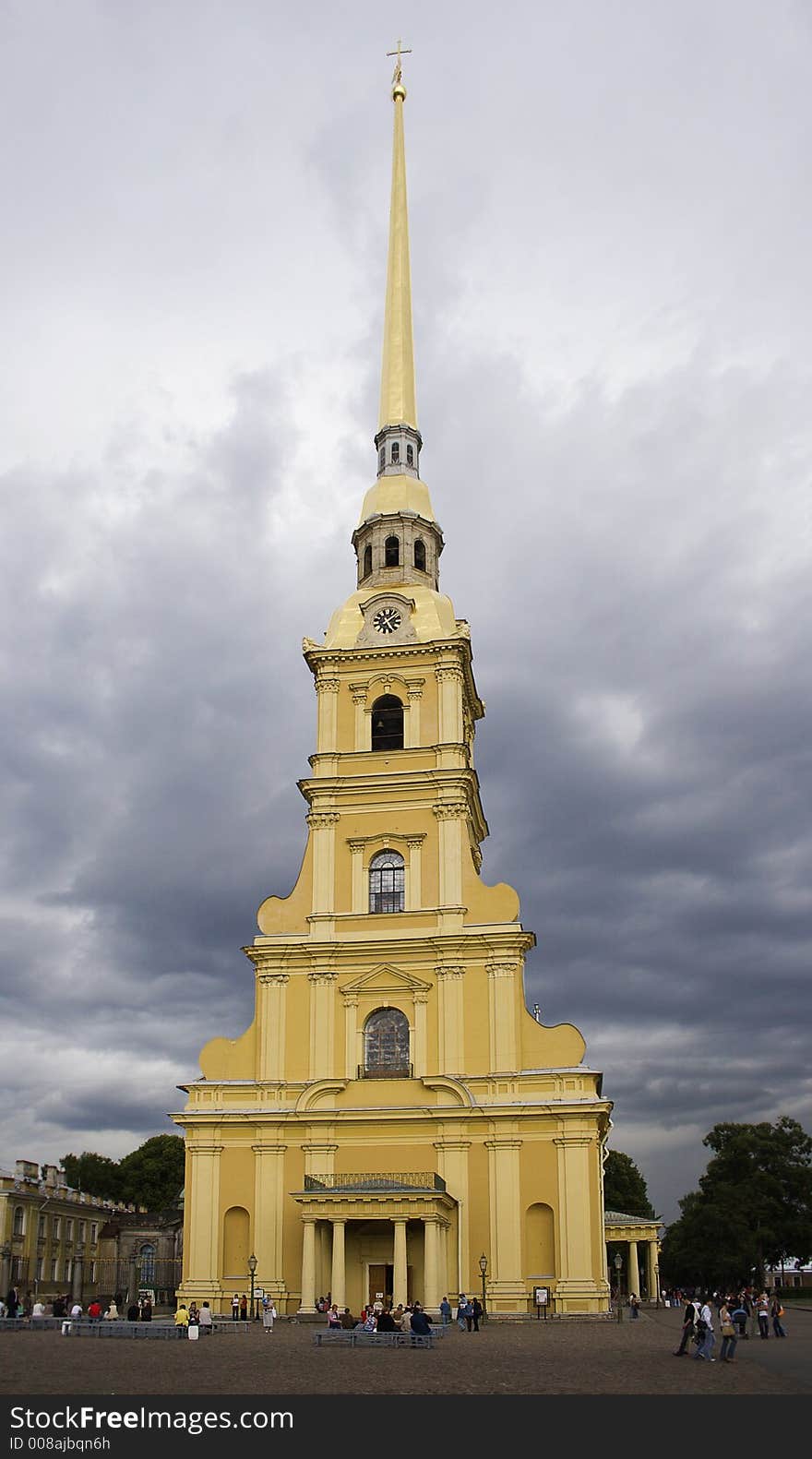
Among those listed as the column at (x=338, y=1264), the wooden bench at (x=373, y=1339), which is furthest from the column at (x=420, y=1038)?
the wooden bench at (x=373, y=1339)

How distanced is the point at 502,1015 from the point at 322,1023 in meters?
6.78

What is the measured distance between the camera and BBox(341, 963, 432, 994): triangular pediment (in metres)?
48.4

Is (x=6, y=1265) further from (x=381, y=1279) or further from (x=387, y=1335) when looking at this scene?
(x=387, y=1335)

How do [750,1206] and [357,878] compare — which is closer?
[357,878]

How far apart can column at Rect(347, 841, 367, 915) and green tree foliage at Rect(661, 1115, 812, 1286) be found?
43.4 meters

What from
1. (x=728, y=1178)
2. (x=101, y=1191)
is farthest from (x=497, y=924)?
(x=101, y=1191)

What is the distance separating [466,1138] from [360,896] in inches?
397

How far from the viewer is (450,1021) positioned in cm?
4744

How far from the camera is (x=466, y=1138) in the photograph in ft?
150

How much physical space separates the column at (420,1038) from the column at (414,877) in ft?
11.5

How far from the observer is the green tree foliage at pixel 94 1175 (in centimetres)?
10219

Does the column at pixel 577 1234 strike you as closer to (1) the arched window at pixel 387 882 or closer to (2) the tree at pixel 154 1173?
(1) the arched window at pixel 387 882

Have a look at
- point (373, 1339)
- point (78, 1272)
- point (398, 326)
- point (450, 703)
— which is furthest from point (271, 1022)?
point (398, 326)
